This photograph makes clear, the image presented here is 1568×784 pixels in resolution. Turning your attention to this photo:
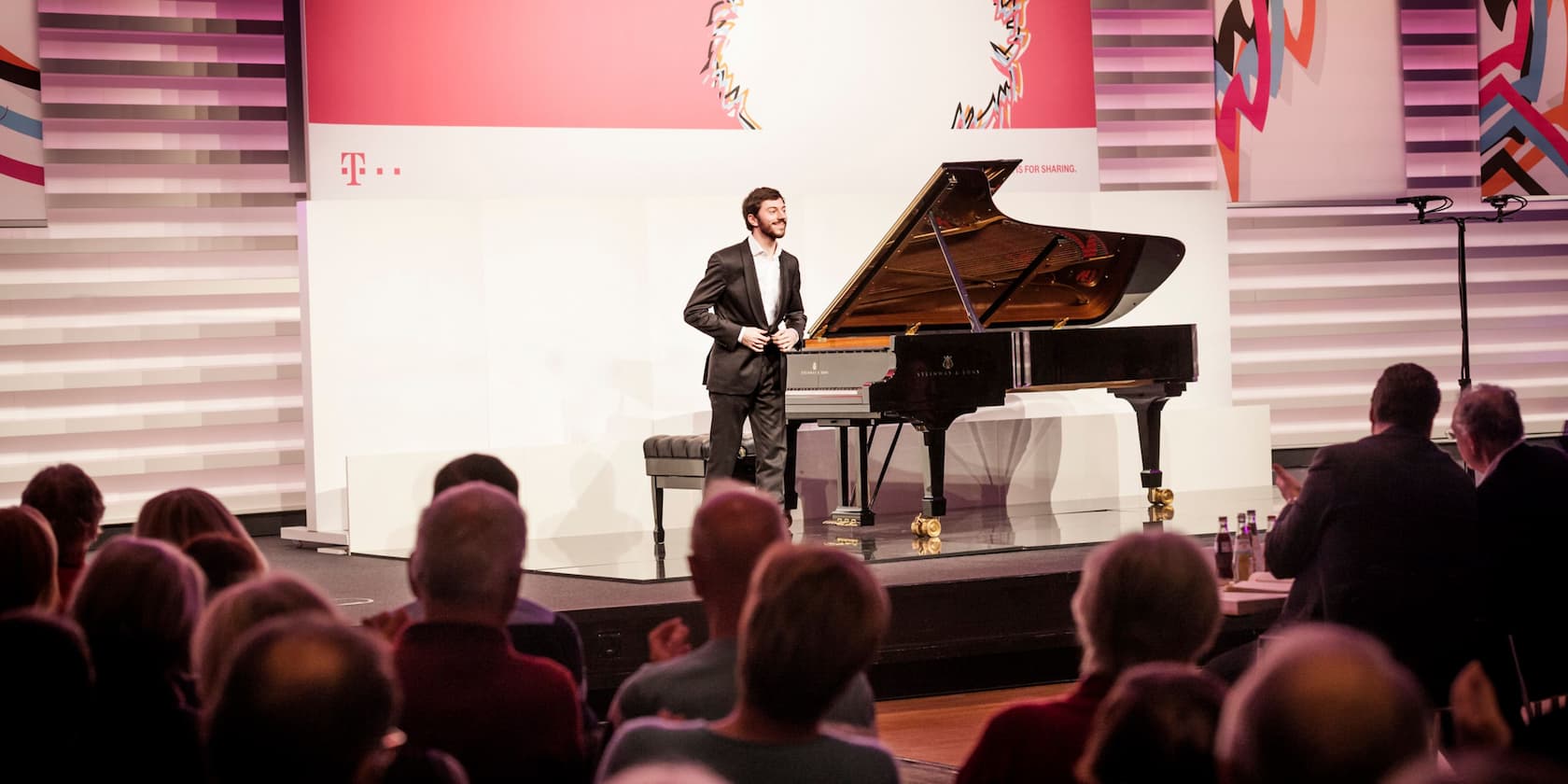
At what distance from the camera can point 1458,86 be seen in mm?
10086

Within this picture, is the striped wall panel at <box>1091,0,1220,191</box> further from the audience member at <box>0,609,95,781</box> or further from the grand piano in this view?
the audience member at <box>0,609,95,781</box>

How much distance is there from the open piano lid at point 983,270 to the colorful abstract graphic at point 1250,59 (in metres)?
2.42

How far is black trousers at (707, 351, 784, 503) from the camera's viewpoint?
21.3 ft

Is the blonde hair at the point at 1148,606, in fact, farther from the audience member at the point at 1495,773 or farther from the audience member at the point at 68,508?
the audience member at the point at 68,508

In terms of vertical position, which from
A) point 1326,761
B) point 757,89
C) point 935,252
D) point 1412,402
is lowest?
point 1326,761

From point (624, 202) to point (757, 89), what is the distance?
42.6 inches

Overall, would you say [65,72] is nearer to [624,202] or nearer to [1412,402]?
[624,202]

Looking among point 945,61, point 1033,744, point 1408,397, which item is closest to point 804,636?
point 1033,744

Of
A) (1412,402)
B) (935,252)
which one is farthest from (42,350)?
(1412,402)

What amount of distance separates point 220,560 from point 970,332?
13.8ft

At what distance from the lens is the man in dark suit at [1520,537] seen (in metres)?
3.47

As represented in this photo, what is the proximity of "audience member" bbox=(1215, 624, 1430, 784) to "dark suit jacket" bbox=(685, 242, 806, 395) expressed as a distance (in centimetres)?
519

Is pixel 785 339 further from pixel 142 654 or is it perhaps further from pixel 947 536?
pixel 142 654

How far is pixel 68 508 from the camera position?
133 inches
